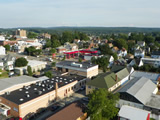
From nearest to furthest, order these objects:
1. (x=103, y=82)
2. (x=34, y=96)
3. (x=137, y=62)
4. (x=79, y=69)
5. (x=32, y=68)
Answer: (x=34, y=96) → (x=103, y=82) → (x=79, y=69) → (x=32, y=68) → (x=137, y=62)

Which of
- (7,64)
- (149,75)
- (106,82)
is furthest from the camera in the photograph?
(7,64)

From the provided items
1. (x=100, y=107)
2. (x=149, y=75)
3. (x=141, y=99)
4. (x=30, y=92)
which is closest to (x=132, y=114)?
(x=141, y=99)

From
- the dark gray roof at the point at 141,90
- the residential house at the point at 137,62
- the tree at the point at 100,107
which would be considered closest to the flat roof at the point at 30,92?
the tree at the point at 100,107

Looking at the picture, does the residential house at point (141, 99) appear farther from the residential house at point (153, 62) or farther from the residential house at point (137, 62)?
the residential house at point (153, 62)

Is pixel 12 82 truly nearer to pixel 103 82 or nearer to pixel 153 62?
pixel 103 82

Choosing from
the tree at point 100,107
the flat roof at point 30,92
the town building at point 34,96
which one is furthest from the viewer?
the flat roof at point 30,92

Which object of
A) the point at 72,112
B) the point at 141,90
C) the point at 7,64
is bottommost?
the point at 72,112

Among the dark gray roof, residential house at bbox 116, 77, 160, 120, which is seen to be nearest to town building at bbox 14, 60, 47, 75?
the dark gray roof

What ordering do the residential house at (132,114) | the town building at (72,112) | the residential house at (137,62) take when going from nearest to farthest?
the town building at (72,112) → the residential house at (132,114) → the residential house at (137,62)

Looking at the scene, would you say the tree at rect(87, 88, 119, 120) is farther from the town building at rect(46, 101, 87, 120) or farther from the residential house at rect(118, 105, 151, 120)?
the residential house at rect(118, 105, 151, 120)

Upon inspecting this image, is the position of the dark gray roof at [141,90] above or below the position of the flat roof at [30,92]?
Answer: above

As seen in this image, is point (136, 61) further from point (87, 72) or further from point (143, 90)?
point (143, 90)
